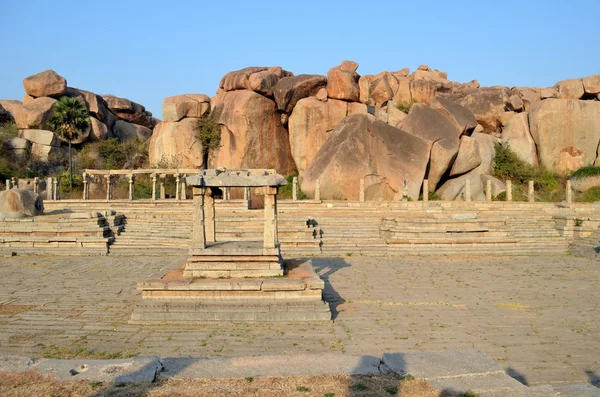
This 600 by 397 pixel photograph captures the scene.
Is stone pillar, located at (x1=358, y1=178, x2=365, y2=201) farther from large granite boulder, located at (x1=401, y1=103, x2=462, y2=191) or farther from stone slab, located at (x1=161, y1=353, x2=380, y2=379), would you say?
stone slab, located at (x1=161, y1=353, x2=380, y2=379)

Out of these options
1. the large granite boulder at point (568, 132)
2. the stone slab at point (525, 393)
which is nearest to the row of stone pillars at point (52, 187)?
the stone slab at point (525, 393)

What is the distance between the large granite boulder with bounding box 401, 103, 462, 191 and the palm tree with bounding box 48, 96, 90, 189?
21.1 m

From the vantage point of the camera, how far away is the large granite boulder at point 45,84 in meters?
36.0

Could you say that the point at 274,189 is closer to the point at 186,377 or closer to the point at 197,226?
the point at 197,226

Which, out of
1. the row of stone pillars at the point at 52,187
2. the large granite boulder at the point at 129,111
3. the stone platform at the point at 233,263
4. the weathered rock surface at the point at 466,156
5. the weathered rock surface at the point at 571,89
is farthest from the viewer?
the large granite boulder at the point at 129,111

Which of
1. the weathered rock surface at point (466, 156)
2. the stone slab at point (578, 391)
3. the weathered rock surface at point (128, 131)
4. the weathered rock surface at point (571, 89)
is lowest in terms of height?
the stone slab at point (578, 391)

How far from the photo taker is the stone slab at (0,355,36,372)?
4.98 m

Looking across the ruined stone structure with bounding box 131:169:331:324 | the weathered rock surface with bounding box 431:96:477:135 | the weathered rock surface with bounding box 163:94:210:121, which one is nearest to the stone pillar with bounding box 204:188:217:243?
the ruined stone structure with bounding box 131:169:331:324

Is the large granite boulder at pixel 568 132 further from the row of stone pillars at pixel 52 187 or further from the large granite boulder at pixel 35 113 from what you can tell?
the large granite boulder at pixel 35 113

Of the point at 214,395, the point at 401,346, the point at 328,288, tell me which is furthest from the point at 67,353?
the point at 328,288

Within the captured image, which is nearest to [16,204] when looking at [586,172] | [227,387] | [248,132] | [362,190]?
[362,190]

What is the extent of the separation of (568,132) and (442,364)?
1292 inches

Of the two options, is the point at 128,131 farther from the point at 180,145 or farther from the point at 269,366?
the point at 269,366

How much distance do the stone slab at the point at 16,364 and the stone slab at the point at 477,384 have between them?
13.1 ft
